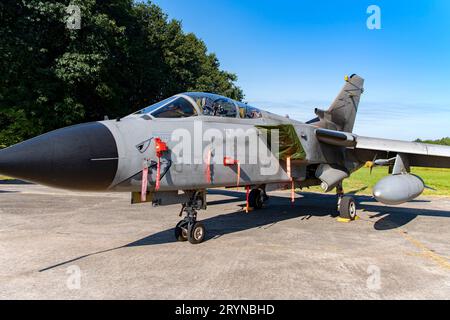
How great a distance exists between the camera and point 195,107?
23.8 feet

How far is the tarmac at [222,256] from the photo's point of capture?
4777 millimetres

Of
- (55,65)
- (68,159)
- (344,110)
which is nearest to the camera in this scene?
(68,159)

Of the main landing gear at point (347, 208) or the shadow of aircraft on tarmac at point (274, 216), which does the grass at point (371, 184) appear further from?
the main landing gear at point (347, 208)

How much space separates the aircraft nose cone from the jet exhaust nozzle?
567 centimetres

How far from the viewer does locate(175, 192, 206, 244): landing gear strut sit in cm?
737

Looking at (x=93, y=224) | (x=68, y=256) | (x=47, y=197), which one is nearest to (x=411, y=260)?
(x=68, y=256)

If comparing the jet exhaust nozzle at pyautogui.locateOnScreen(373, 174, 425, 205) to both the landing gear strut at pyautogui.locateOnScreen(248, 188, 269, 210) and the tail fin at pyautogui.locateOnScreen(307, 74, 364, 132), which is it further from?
the landing gear strut at pyautogui.locateOnScreen(248, 188, 269, 210)

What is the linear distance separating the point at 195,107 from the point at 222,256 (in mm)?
2900

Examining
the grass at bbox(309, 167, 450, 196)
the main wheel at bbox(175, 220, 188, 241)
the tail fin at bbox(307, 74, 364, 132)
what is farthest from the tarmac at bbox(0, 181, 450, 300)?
the grass at bbox(309, 167, 450, 196)

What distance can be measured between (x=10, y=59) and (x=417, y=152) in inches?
802

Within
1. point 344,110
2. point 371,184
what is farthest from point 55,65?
point 371,184

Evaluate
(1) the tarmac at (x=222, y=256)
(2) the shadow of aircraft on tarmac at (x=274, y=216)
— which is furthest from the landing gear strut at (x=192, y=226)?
(2) the shadow of aircraft on tarmac at (x=274, y=216)

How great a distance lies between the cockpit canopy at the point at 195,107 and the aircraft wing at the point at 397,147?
117 inches

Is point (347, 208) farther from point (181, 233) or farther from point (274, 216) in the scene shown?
point (181, 233)
